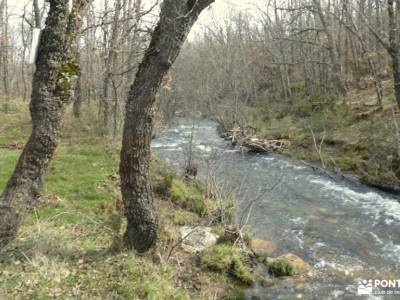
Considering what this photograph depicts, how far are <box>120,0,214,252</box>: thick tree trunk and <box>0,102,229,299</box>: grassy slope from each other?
46 centimetres

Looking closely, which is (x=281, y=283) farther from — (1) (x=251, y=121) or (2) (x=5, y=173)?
(1) (x=251, y=121)

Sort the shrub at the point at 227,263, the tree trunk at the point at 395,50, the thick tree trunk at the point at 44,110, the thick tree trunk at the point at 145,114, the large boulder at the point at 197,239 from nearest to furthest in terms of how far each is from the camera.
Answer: the thick tree trunk at the point at 145,114 → the thick tree trunk at the point at 44,110 → the shrub at the point at 227,263 → the large boulder at the point at 197,239 → the tree trunk at the point at 395,50

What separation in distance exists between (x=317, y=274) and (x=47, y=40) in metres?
5.66

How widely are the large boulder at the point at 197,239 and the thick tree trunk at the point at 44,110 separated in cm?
283

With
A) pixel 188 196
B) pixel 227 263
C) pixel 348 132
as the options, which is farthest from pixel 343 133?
pixel 227 263

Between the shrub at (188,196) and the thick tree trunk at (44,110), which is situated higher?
the thick tree trunk at (44,110)

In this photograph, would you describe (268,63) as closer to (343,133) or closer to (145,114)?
(343,133)

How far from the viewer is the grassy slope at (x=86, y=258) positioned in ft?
15.5

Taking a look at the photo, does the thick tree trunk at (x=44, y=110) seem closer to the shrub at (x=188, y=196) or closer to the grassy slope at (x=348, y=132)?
the shrub at (x=188, y=196)

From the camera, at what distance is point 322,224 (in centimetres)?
936

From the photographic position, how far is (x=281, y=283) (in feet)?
21.3

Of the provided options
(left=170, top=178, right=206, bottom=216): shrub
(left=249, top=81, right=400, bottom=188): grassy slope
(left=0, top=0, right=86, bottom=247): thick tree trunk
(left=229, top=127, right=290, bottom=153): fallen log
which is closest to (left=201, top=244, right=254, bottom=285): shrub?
(left=170, top=178, right=206, bottom=216): shrub

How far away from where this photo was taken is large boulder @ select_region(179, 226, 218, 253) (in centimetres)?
712


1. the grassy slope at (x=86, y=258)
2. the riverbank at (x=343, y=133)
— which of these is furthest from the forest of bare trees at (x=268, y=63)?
the grassy slope at (x=86, y=258)
